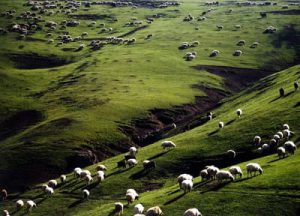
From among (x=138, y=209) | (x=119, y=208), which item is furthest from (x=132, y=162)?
(x=138, y=209)

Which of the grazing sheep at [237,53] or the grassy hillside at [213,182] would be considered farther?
the grazing sheep at [237,53]

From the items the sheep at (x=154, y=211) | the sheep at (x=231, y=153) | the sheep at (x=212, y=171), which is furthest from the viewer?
the sheep at (x=231, y=153)

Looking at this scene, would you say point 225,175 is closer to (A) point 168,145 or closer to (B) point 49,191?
(A) point 168,145

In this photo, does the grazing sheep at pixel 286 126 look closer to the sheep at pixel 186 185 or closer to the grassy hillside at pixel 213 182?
the grassy hillside at pixel 213 182

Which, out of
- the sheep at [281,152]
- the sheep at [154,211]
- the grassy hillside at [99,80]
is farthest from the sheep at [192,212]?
the grassy hillside at [99,80]

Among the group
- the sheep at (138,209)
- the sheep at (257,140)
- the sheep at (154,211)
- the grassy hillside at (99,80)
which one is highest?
the sheep at (154,211)

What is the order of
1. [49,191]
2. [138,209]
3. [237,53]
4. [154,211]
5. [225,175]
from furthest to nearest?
[237,53] < [49,191] < [225,175] < [138,209] < [154,211]

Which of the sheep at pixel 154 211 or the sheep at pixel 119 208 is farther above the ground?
the sheep at pixel 154 211
